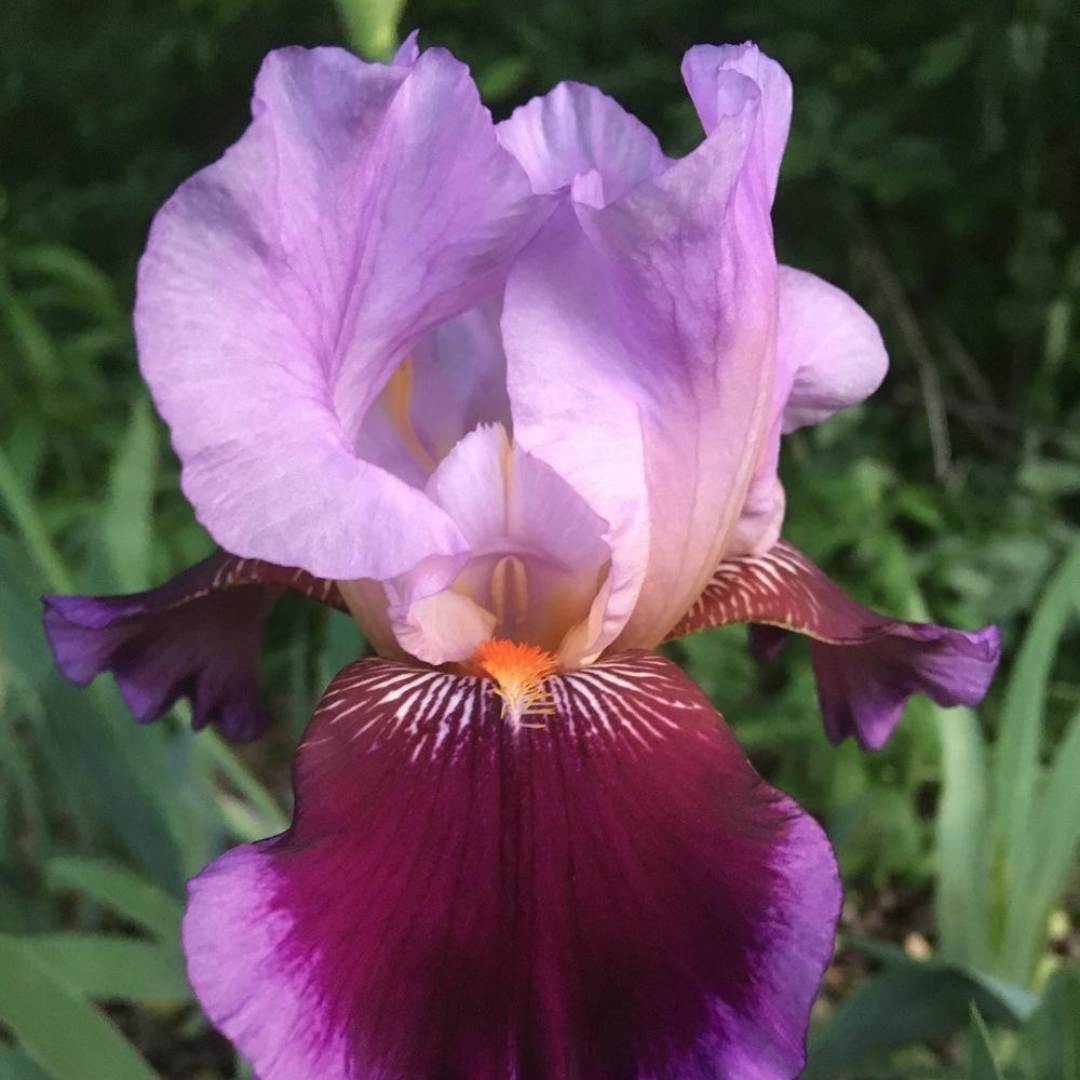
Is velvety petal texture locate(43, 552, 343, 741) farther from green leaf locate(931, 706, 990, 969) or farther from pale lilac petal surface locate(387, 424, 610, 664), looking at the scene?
green leaf locate(931, 706, 990, 969)

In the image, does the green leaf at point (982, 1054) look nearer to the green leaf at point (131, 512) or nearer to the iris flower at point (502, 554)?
the iris flower at point (502, 554)

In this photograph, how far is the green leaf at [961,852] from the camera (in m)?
1.15

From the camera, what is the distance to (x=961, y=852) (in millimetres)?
1163

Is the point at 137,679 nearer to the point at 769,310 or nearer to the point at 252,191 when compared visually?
the point at 252,191

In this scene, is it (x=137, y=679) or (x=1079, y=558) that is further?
(x=1079, y=558)

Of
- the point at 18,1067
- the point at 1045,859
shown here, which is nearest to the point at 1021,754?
the point at 1045,859

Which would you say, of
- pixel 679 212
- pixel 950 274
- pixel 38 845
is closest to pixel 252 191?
pixel 679 212

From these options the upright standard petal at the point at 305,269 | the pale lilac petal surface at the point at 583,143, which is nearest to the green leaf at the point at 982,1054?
the upright standard petal at the point at 305,269

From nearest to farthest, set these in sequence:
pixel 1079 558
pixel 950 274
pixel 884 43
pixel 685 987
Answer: pixel 685 987
pixel 1079 558
pixel 884 43
pixel 950 274

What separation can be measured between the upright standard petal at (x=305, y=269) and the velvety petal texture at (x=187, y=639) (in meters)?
0.20

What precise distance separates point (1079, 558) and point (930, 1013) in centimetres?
54

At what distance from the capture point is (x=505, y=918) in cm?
54

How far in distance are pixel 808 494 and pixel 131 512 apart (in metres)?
1.07

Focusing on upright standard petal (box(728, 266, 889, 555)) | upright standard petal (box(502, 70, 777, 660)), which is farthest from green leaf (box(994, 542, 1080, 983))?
upright standard petal (box(502, 70, 777, 660))
